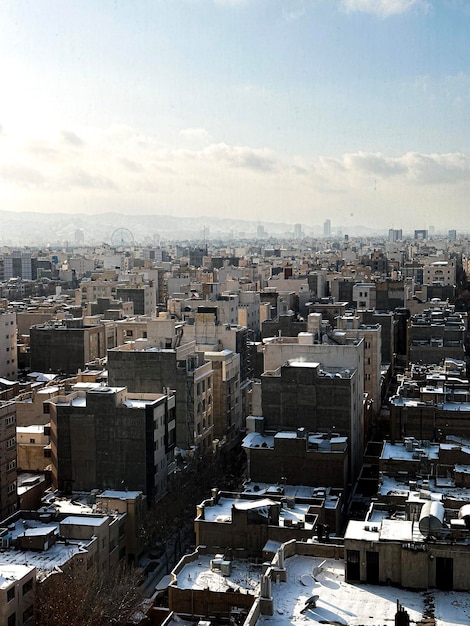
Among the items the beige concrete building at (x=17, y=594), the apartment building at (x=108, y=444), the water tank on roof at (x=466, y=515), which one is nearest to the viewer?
the water tank on roof at (x=466, y=515)

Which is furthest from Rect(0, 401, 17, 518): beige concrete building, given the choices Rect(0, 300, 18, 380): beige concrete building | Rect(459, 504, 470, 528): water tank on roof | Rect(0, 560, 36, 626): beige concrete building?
Rect(0, 300, 18, 380): beige concrete building

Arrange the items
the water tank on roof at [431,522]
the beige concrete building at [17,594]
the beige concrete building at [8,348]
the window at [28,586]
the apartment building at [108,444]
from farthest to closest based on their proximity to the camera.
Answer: the beige concrete building at [8,348] < the apartment building at [108,444] < the window at [28,586] < the beige concrete building at [17,594] < the water tank on roof at [431,522]

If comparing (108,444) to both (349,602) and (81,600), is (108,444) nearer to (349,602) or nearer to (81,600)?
(81,600)

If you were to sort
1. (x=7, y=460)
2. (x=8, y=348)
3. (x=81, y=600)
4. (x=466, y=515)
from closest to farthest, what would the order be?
1. (x=466, y=515)
2. (x=81, y=600)
3. (x=7, y=460)
4. (x=8, y=348)

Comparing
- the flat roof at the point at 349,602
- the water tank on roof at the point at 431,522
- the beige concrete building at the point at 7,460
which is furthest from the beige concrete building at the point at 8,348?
the water tank on roof at the point at 431,522

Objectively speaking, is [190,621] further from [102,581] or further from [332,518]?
[332,518]

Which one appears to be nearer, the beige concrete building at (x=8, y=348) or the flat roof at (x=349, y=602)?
the flat roof at (x=349, y=602)

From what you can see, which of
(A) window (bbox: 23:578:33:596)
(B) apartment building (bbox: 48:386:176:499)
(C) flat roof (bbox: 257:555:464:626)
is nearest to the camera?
(C) flat roof (bbox: 257:555:464:626)

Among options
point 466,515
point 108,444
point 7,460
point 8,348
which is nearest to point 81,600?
point 466,515

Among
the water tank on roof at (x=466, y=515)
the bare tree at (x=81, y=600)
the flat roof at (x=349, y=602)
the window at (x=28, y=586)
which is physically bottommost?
the bare tree at (x=81, y=600)

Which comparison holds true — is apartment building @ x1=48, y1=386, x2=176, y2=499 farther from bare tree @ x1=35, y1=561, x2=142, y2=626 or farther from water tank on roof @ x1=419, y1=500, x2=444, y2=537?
water tank on roof @ x1=419, y1=500, x2=444, y2=537

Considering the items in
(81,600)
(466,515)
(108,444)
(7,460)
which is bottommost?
(81,600)

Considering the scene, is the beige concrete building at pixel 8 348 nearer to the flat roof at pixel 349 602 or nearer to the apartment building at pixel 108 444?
the apartment building at pixel 108 444
